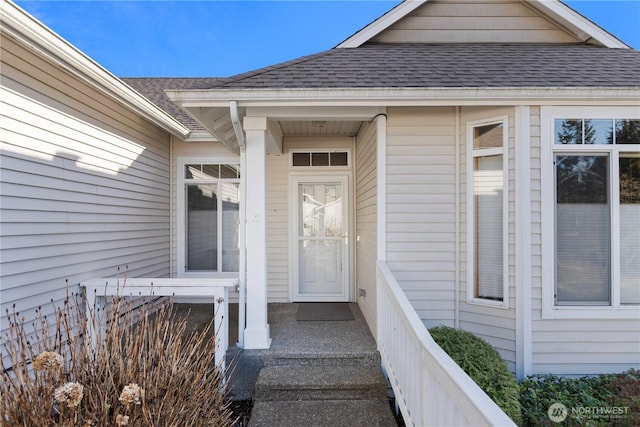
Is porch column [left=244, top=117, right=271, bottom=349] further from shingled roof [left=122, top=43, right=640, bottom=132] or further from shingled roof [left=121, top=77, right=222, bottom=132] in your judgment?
shingled roof [left=121, top=77, right=222, bottom=132]

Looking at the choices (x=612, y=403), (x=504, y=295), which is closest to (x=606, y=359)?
(x=612, y=403)

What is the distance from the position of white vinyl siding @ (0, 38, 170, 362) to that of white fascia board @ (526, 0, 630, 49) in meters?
5.56

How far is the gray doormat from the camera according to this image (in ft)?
13.7

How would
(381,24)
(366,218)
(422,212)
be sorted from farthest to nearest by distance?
(381,24)
(366,218)
(422,212)

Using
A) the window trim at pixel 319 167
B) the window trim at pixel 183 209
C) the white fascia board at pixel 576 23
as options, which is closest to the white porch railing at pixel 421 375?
the window trim at pixel 319 167

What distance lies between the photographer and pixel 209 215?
5320 millimetres

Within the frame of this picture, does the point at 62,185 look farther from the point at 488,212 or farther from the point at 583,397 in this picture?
the point at 583,397

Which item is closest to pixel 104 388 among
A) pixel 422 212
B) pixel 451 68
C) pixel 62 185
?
pixel 62 185

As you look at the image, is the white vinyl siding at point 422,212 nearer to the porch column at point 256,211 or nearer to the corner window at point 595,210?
the corner window at point 595,210

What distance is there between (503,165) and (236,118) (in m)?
2.63

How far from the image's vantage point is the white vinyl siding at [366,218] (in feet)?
11.9

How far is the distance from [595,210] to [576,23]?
2.69 metres

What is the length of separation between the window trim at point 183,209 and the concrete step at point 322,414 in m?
2.85

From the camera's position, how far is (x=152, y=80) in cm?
720
